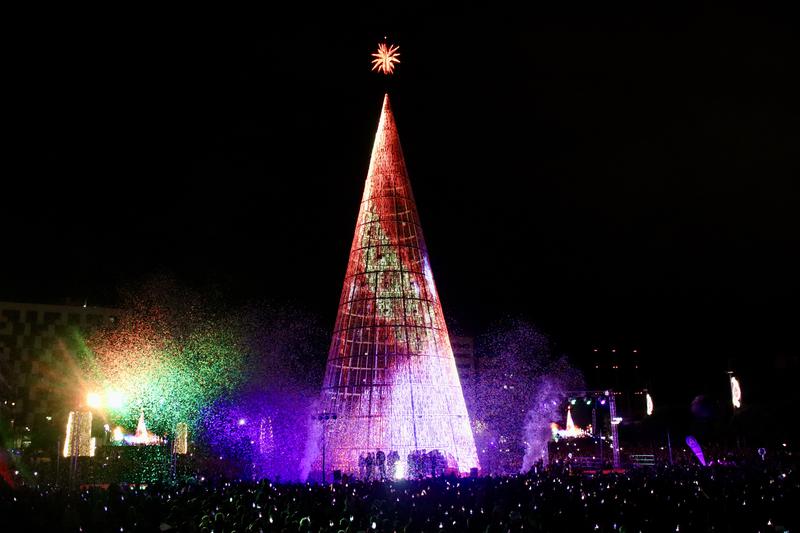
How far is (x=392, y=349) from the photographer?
22.5 m

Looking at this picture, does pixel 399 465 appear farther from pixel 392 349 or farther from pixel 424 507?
pixel 424 507

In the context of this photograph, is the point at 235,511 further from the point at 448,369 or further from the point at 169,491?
the point at 448,369

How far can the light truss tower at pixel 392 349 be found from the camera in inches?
797

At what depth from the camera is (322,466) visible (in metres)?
20.0

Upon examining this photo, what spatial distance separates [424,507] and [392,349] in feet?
34.3

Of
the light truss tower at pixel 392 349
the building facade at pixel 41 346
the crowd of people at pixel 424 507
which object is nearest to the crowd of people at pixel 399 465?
the light truss tower at pixel 392 349

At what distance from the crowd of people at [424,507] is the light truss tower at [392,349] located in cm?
495

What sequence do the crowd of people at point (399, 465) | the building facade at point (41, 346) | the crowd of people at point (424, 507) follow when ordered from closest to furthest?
the crowd of people at point (424, 507)
the crowd of people at point (399, 465)
the building facade at point (41, 346)

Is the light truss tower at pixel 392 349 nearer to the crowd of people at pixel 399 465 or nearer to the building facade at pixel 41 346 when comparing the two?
the crowd of people at pixel 399 465

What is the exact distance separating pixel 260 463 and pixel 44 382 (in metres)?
43.6

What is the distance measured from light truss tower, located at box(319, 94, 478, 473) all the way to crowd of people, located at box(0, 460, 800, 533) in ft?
16.2

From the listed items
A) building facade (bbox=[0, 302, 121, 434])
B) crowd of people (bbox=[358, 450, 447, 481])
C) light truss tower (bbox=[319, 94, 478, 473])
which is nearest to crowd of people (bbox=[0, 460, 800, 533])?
crowd of people (bbox=[358, 450, 447, 481])

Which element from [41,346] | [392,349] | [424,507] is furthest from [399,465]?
[41,346]

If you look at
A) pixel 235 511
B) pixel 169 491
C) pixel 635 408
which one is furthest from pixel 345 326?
pixel 635 408
